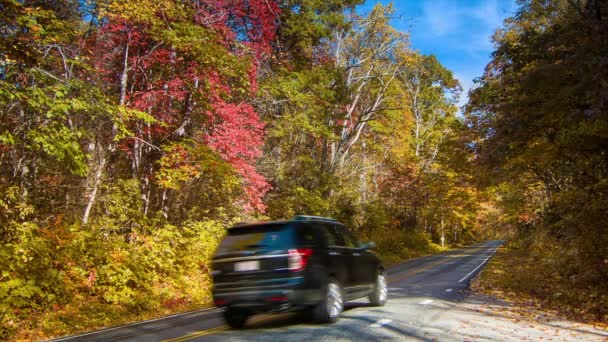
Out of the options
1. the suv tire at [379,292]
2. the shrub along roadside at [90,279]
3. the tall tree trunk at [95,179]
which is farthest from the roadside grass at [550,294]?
the tall tree trunk at [95,179]

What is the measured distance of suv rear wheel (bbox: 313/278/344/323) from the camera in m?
7.80

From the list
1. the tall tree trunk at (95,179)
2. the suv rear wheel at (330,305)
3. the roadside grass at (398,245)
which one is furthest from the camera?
the roadside grass at (398,245)

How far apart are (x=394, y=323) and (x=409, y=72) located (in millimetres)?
35594

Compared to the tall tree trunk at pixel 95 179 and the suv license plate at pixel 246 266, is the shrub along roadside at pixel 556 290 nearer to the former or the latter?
the suv license plate at pixel 246 266

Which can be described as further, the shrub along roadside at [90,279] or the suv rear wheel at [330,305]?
the shrub along roadside at [90,279]

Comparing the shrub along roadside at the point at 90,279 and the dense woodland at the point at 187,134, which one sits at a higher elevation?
the dense woodland at the point at 187,134

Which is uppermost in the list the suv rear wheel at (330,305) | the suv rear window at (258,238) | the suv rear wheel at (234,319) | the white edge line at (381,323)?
the suv rear window at (258,238)

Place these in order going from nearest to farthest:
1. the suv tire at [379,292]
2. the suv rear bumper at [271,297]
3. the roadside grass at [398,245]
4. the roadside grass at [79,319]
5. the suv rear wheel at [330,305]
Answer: the suv rear bumper at [271,297], the suv rear wheel at [330,305], the roadside grass at [79,319], the suv tire at [379,292], the roadside grass at [398,245]

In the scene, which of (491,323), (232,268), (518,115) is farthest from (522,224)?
(232,268)

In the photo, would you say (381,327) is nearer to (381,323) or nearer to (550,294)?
(381,323)

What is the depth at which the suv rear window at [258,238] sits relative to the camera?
768 cm

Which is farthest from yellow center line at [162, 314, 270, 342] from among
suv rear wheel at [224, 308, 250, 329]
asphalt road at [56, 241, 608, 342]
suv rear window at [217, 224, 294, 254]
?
suv rear window at [217, 224, 294, 254]

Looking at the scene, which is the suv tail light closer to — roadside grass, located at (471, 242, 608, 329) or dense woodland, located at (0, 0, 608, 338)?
dense woodland, located at (0, 0, 608, 338)

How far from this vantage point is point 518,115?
13297 mm
